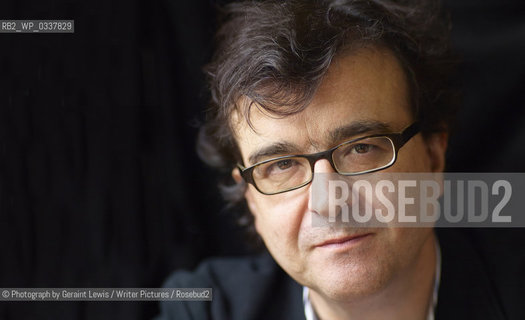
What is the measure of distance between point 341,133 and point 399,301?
351mm

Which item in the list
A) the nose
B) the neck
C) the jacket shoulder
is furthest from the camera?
the jacket shoulder

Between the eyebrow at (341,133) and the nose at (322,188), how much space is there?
41 millimetres

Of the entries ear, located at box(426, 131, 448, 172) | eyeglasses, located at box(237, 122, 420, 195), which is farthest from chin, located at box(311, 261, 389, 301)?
ear, located at box(426, 131, 448, 172)

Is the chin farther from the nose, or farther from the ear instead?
the ear

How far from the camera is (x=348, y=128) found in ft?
3.07

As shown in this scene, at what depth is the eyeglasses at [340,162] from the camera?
37.2 inches

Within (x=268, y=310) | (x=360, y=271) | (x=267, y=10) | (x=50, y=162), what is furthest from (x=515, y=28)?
(x=50, y=162)

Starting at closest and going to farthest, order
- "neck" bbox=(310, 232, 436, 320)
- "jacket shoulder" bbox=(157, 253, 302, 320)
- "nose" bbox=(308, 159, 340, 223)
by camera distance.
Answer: "nose" bbox=(308, 159, 340, 223) → "neck" bbox=(310, 232, 436, 320) → "jacket shoulder" bbox=(157, 253, 302, 320)

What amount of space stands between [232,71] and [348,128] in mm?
234

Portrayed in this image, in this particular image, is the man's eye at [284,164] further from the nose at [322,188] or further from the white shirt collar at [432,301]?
the white shirt collar at [432,301]

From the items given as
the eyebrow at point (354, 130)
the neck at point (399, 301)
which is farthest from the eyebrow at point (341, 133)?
the neck at point (399, 301)

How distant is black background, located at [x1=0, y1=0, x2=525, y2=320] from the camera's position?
3.97ft

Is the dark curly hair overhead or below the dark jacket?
overhead

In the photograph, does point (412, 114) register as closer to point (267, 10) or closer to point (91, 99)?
point (267, 10)
